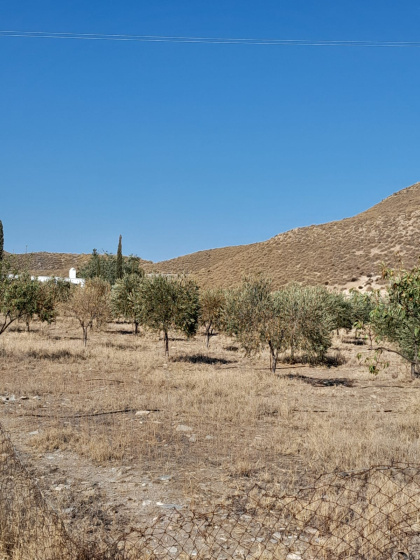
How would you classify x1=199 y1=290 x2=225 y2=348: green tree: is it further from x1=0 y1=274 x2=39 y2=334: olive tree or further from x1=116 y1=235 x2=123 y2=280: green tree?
x1=116 y1=235 x2=123 y2=280: green tree

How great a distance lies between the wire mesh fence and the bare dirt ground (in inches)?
20.9

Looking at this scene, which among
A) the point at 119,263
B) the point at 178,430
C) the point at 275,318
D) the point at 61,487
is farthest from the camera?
the point at 119,263

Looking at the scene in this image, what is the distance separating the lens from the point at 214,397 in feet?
55.2

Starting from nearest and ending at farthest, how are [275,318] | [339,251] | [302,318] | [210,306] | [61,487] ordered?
[61,487] → [275,318] → [302,318] → [210,306] → [339,251]

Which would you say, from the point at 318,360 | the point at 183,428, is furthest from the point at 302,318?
the point at 183,428

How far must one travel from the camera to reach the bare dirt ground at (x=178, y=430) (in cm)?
827

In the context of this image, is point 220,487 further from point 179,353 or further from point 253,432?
point 179,353

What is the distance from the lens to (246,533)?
667cm

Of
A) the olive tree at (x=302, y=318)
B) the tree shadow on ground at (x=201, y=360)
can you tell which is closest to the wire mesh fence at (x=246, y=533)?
the olive tree at (x=302, y=318)

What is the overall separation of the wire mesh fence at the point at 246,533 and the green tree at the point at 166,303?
20.0m

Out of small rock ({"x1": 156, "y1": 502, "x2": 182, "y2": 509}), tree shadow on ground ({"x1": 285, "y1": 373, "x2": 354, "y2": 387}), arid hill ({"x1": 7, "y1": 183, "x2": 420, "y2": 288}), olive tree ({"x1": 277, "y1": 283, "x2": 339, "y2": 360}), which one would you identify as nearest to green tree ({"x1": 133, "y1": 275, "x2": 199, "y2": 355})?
olive tree ({"x1": 277, "y1": 283, "x2": 339, "y2": 360})

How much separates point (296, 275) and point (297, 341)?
49.6 metres

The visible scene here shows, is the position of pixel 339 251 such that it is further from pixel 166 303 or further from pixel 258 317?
pixel 258 317

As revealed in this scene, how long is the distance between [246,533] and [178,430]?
19.5 ft
